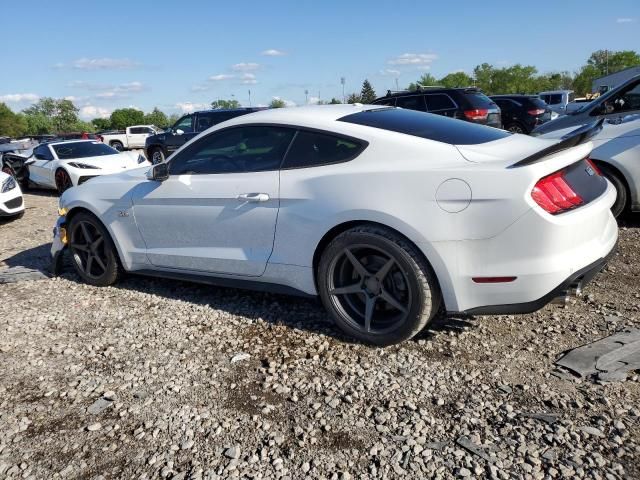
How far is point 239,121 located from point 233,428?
2281mm

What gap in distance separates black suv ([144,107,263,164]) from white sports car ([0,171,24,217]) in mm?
6127

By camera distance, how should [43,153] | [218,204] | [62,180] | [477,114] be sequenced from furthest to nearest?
[477,114] < [43,153] < [62,180] < [218,204]

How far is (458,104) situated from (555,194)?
11.2m

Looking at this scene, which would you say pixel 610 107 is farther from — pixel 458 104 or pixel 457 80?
pixel 457 80

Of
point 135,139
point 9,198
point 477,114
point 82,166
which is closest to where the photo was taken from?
point 9,198

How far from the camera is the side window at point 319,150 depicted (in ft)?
11.2

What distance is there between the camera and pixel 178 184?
4.14m

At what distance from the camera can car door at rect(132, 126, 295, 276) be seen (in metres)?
3.72

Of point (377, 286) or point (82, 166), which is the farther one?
point (82, 166)

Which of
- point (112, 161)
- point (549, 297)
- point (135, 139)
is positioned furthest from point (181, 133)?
point (135, 139)

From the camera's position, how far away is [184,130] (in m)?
16.6

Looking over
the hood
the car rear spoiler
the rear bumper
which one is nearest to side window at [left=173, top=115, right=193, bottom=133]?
the hood

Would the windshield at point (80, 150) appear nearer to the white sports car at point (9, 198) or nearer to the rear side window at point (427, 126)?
the white sports car at point (9, 198)

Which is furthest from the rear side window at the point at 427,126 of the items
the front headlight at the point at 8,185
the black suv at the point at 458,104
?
the black suv at the point at 458,104
